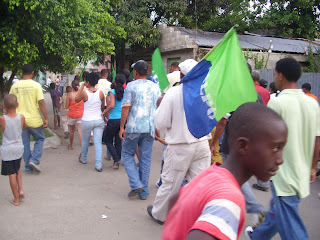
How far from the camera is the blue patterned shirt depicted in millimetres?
4945

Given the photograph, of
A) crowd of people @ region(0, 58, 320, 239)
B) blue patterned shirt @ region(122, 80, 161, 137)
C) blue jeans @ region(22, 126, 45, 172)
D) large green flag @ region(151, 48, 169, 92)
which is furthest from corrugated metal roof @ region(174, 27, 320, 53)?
blue patterned shirt @ region(122, 80, 161, 137)

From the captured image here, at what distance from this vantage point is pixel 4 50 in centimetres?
971

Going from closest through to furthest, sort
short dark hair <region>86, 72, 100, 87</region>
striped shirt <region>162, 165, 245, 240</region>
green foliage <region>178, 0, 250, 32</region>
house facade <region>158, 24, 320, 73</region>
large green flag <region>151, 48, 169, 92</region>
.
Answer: striped shirt <region>162, 165, 245, 240</region> → large green flag <region>151, 48, 169, 92</region> → short dark hair <region>86, 72, 100, 87</region> → house facade <region>158, 24, 320, 73</region> → green foliage <region>178, 0, 250, 32</region>

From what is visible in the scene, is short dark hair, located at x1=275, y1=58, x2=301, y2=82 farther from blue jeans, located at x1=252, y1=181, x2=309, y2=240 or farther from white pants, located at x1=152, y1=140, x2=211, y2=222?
white pants, located at x1=152, y1=140, x2=211, y2=222

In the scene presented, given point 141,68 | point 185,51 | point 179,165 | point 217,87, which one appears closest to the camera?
point 217,87

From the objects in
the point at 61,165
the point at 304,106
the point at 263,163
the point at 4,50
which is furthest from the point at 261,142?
the point at 4,50

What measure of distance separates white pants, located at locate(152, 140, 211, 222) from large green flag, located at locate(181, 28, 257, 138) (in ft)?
1.22

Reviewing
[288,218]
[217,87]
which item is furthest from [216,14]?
[288,218]

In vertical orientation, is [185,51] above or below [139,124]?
above

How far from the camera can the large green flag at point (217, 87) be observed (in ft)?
9.91

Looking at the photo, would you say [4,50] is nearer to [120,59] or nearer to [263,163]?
[263,163]

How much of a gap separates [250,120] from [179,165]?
2.35 metres

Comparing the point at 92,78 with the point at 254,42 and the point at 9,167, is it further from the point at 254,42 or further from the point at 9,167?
the point at 254,42

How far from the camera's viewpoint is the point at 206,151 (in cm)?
390
